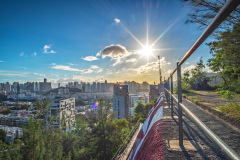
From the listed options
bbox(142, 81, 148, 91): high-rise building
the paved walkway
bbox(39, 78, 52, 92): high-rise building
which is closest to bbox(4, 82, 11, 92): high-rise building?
bbox(39, 78, 52, 92): high-rise building

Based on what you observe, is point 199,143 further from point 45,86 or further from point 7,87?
point 7,87

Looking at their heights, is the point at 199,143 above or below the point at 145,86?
above

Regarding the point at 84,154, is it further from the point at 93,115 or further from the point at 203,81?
the point at 203,81

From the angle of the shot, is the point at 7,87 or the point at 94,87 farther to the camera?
the point at 94,87

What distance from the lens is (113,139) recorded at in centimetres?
892

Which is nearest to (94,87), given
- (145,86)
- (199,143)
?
(145,86)

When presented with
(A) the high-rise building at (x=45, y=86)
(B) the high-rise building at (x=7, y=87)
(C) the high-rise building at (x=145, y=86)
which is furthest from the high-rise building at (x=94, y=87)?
(B) the high-rise building at (x=7, y=87)

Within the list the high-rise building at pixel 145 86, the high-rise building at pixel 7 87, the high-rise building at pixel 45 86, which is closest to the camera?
the high-rise building at pixel 145 86

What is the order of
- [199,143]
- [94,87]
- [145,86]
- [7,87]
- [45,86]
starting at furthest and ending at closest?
[94,87] < [45,86] < [7,87] < [145,86] < [199,143]

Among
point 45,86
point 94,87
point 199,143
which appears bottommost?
point 94,87

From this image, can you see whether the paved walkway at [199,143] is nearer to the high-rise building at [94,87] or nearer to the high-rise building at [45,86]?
the high-rise building at [94,87]

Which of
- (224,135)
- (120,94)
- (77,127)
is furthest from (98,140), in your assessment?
(120,94)

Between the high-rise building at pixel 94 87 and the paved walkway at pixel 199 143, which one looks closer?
the paved walkway at pixel 199 143

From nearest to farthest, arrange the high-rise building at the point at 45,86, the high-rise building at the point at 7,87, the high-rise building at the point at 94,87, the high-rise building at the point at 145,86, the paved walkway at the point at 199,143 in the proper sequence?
the paved walkway at the point at 199,143 < the high-rise building at the point at 145,86 < the high-rise building at the point at 7,87 < the high-rise building at the point at 45,86 < the high-rise building at the point at 94,87
